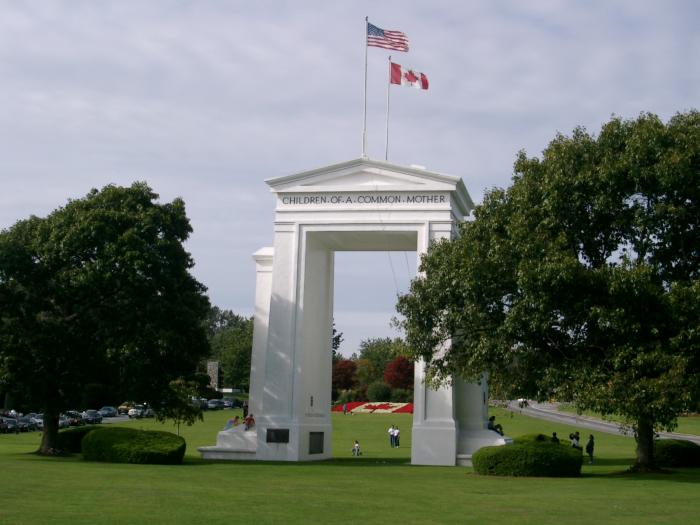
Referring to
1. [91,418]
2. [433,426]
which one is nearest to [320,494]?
[433,426]

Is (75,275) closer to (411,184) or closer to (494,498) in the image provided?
(411,184)

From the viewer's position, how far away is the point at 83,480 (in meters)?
22.3

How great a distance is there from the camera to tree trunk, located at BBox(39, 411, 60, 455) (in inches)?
1337

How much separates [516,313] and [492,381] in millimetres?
3384

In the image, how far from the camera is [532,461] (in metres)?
26.8

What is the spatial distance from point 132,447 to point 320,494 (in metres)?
12.4

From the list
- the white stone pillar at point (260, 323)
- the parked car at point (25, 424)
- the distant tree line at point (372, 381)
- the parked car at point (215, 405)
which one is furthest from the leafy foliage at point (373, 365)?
the white stone pillar at point (260, 323)

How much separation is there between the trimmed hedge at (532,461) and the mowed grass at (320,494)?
72cm

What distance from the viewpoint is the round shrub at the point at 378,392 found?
10494cm

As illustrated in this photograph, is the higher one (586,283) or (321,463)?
(586,283)

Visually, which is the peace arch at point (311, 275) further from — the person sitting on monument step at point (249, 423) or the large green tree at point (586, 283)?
the large green tree at point (586, 283)

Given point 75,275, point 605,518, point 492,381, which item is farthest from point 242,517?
point 75,275

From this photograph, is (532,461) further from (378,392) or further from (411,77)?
(378,392)

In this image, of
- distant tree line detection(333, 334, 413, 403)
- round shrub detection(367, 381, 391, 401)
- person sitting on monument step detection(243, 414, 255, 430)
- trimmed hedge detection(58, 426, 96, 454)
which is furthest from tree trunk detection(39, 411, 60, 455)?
round shrub detection(367, 381, 391, 401)
